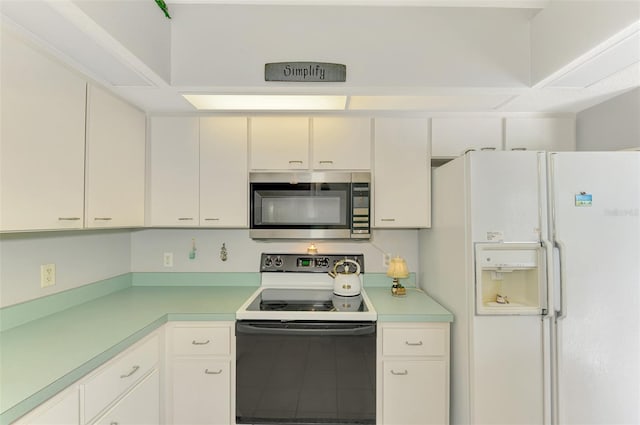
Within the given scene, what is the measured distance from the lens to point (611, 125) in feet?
6.15

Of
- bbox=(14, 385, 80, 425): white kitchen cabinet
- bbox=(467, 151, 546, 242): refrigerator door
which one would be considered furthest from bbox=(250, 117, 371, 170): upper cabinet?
bbox=(14, 385, 80, 425): white kitchen cabinet

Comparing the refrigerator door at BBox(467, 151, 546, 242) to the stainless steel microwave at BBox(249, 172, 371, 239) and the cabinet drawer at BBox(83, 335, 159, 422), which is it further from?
the cabinet drawer at BBox(83, 335, 159, 422)

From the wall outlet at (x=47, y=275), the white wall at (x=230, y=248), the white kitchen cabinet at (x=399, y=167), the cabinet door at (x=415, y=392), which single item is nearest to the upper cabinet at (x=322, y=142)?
the white kitchen cabinet at (x=399, y=167)

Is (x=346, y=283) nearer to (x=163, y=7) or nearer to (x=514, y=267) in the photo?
(x=514, y=267)

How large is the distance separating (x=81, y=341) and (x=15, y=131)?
0.87 metres

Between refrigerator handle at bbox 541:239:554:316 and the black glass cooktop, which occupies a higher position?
refrigerator handle at bbox 541:239:554:316

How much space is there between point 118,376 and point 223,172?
1262 mm

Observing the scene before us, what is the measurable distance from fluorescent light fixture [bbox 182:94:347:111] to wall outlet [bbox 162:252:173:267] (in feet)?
3.76

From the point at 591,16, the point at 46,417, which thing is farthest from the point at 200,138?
the point at 591,16

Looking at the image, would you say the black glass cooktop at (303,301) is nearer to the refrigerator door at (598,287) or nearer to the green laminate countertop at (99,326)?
the green laminate countertop at (99,326)

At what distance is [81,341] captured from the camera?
4.31 ft

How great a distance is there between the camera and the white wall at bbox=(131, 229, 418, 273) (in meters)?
2.41

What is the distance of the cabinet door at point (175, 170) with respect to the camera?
6.91 ft

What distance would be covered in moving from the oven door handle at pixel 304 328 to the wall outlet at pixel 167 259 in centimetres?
99
